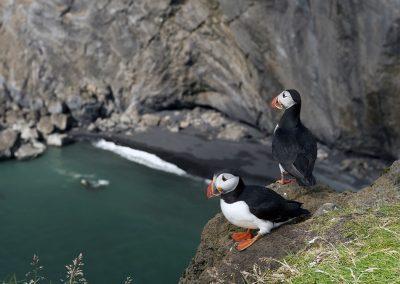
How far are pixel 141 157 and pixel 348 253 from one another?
37.2 meters

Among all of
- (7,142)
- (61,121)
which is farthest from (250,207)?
(61,121)

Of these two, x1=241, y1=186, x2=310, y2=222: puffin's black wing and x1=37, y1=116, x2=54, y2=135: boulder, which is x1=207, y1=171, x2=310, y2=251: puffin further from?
x1=37, y1=116, x2=54, y2=135: boulder

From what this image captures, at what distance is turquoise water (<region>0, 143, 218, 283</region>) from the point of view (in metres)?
30.0

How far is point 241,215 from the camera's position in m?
11.5

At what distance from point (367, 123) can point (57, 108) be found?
29125 millimetres

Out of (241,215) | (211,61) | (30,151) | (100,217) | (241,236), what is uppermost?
(241,215)

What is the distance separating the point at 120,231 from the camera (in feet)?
111

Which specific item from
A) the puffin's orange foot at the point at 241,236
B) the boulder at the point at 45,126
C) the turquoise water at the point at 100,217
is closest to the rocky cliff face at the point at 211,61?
the boulder at the point at 45,126

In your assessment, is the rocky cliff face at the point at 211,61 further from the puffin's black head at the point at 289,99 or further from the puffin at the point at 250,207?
the puffin at the point at 250,207

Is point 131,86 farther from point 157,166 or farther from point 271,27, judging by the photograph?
point 271,27

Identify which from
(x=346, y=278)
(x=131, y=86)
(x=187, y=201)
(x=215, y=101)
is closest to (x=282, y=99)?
(x=346, y=278)

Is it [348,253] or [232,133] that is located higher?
[348,253]

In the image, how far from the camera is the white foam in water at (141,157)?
4366 cm

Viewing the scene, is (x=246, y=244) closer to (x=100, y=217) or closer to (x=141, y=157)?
(x=100, y=217)
